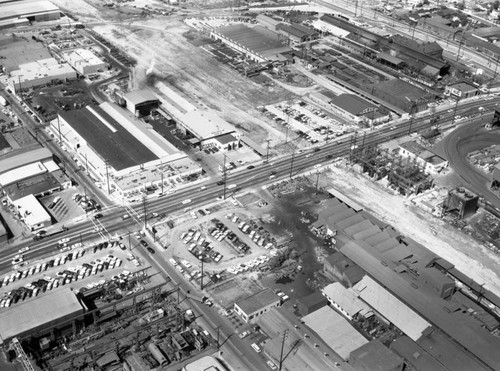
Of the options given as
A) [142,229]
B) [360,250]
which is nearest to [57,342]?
[142,229]

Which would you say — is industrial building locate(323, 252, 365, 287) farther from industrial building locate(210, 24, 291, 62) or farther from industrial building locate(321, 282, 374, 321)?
industrial building locate(210, 24, 291, 62)

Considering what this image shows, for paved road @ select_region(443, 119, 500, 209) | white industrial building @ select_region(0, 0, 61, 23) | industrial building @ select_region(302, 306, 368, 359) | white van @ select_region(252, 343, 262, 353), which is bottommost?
paved road @ select_region(443, 119, 500, 209)

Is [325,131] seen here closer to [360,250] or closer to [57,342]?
[360,250]

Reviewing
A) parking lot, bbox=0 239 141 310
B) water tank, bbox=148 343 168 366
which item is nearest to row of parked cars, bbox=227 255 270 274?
parking lot, bbox=0 239 141 310

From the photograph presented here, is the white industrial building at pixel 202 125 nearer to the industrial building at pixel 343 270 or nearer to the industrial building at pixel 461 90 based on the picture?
the industrial building at pixel 343 270

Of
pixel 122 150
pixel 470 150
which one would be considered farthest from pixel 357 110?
pixel 122 150
